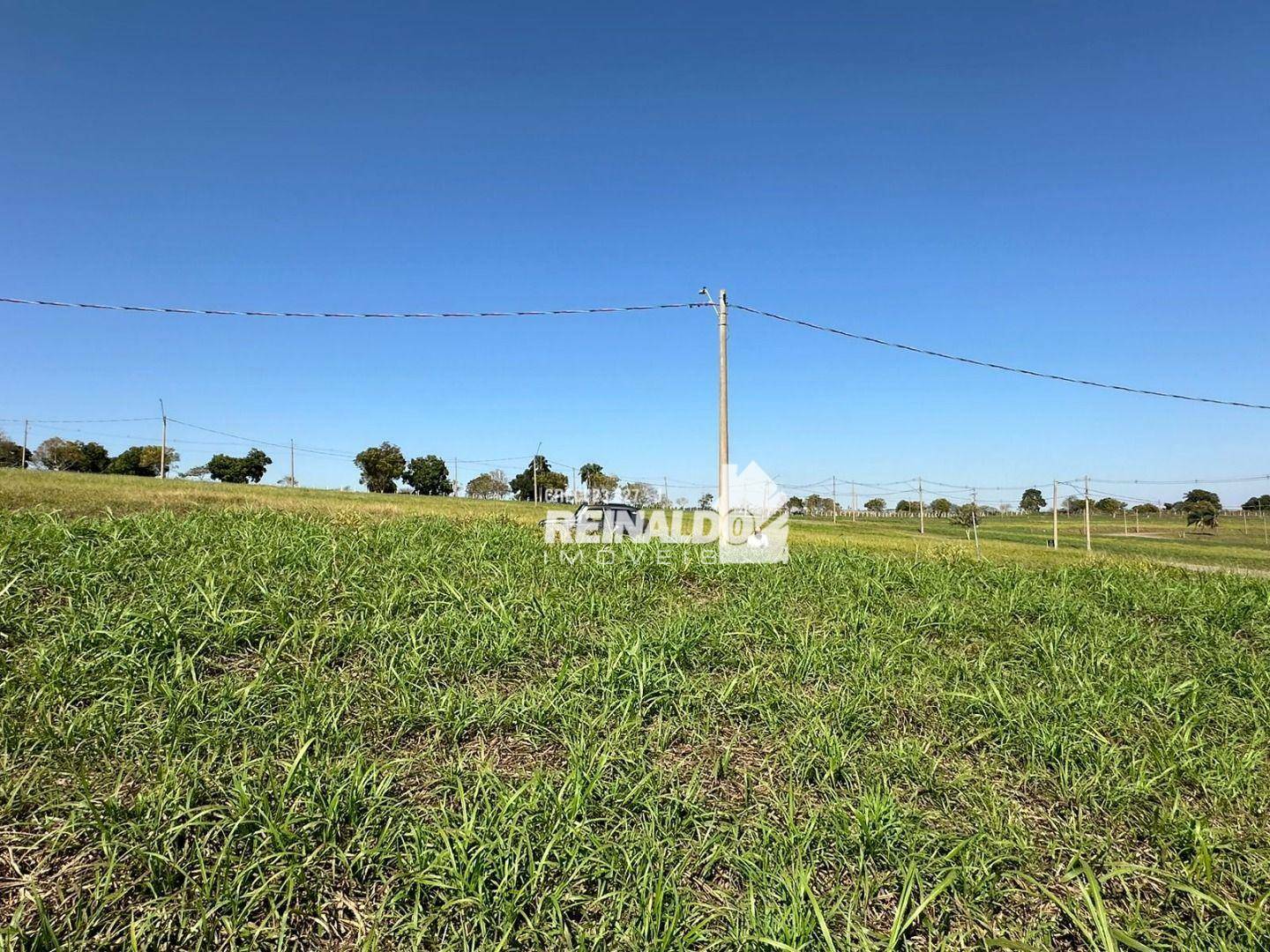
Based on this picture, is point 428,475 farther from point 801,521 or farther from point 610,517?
point 610,517

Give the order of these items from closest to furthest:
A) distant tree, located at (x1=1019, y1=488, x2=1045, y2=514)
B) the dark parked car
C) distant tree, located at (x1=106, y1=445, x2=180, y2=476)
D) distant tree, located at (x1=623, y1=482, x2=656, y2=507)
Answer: the dark parked car → distant tree, located at (x1=623, y1=482, x2=656, y2=507) → distant tree, located at (x1=106, y1=445, x2=180, y2=476) → distant tree, located at (x1=1019, y1=488, x2=1045, y2=514)

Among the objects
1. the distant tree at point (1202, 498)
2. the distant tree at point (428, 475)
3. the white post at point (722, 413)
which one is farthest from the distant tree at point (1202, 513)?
the distant tree at point (428, 475)

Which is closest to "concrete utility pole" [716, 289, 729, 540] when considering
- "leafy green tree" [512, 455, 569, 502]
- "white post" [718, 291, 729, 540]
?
"white post" [718, 291, 729, 540]

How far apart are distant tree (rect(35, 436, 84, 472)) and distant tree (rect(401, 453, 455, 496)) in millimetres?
25032

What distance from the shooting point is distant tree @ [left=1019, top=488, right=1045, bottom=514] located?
220 feet

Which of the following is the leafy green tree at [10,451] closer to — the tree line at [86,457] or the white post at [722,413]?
the tree line at [86,457]

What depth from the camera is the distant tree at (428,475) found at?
186 ft

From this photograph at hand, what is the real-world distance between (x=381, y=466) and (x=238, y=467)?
14.5 metres

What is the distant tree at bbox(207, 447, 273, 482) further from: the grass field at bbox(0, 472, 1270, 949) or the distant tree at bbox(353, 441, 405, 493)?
the grass field at bbox(0, 472, 1270, 949)

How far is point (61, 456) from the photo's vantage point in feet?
162

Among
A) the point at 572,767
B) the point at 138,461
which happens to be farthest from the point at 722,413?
the point at 138,461

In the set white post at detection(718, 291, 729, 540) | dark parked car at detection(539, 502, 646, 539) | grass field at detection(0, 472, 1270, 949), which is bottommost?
grass field at detection(0, 472, 1270, 949)

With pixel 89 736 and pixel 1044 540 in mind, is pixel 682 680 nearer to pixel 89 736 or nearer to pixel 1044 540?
pixel 89 736

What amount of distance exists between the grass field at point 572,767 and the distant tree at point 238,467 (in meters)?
60.5
